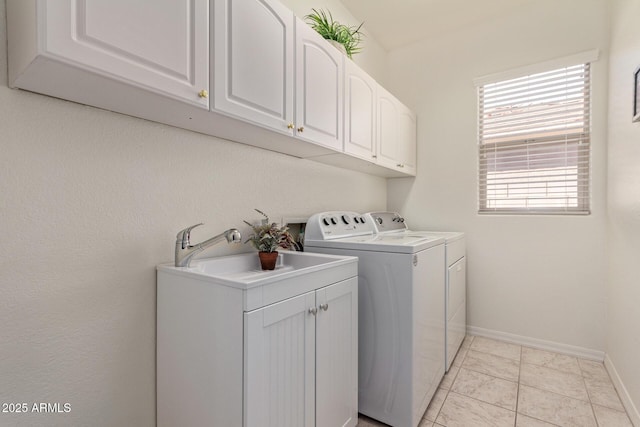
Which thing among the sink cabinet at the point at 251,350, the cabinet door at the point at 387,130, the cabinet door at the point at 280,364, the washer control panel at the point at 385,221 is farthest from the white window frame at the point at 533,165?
the cabinet door at the point at 280,364

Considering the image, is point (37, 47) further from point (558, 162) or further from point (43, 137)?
point (558, 162)

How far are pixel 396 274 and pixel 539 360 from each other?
5.41 ft

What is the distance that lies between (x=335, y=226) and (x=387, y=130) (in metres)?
0.96

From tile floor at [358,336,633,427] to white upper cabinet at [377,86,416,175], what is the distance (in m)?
1.59

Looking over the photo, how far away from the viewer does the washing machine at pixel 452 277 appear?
2070mm

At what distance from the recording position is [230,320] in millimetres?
981

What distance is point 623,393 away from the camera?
1.78 m

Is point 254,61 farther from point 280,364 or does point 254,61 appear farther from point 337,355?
point 337,355

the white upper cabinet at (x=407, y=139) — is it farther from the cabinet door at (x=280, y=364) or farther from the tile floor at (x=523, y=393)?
the cabinet door at (x=280, y=364)

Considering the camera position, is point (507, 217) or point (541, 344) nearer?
point (541, 344)

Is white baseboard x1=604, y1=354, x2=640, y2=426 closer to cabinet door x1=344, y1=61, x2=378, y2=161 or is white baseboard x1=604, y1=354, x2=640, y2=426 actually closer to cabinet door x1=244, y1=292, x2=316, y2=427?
cabinet door x1=244, y1=292, x2=316, y2=427

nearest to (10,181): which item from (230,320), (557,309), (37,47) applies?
(37,47)

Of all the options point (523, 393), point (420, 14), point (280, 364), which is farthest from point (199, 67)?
point (523, 393)

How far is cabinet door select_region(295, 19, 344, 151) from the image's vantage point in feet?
4.96
